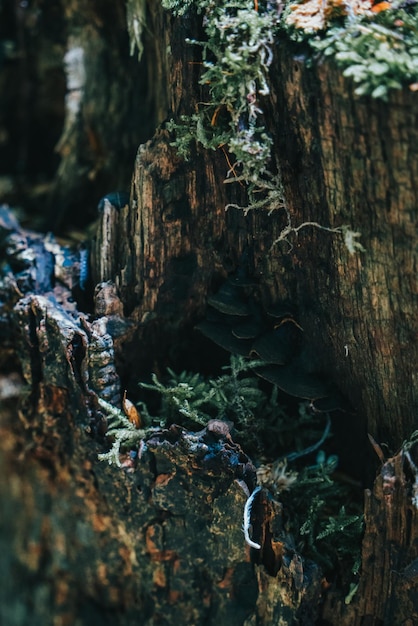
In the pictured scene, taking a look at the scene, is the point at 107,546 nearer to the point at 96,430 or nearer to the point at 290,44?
the point at 96,430

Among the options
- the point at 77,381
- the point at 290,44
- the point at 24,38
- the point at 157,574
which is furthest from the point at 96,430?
the point at 24,38

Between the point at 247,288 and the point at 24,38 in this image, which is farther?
the point at 24,38

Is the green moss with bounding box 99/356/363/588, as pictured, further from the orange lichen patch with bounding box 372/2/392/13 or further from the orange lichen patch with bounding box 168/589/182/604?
the orange lichen patch with bounding box 372/2/392/13

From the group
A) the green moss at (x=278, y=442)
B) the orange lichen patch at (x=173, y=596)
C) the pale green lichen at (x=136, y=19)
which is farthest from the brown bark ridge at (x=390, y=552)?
the pale green lichen at (x=136, y=19)

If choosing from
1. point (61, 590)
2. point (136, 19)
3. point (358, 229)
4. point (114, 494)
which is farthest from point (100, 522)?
point (136, 19)

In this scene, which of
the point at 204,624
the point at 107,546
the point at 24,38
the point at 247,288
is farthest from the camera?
the point at 24,38

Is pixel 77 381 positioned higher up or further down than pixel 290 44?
further down

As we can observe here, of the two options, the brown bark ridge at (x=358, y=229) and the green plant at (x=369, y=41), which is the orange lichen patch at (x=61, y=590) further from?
the green plant at (x=369, y=41)
